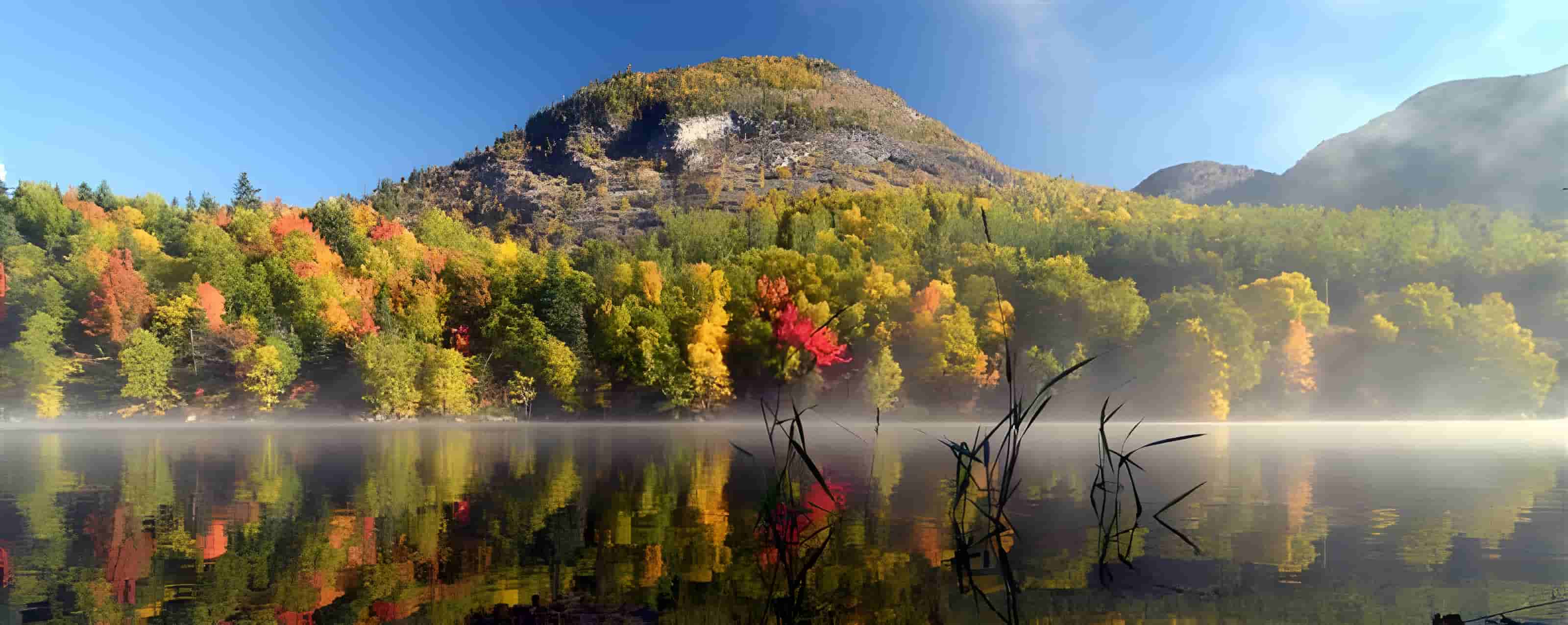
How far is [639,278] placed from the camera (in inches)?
3652

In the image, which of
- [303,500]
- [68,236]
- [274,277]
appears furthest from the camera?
[68,236]

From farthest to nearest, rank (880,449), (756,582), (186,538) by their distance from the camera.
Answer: (880,449) → (186,538) → (756,582)

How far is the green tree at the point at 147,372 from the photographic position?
75.9 m

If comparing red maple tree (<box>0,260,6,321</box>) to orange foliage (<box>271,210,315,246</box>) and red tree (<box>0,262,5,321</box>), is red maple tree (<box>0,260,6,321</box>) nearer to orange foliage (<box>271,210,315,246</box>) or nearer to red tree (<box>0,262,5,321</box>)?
red tree (<box>0,262,5,321</box>)

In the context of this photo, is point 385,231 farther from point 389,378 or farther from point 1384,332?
point 1384,332

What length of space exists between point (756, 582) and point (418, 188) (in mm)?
173018

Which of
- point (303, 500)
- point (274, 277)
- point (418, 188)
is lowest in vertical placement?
point (303, 500)

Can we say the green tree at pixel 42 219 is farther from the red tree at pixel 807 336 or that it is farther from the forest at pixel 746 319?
the red tree at pixel 807 336

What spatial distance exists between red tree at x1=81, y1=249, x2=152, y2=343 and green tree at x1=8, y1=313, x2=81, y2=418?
321 centimetres

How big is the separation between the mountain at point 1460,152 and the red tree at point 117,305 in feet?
Answer: 621

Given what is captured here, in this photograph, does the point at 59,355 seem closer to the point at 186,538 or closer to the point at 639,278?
the point at 639,278

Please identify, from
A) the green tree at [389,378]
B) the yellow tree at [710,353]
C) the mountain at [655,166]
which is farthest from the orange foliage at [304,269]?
the mountain at [655,166]

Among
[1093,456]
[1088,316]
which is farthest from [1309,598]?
[1088,316]

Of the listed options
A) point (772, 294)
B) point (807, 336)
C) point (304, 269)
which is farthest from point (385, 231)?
point (807, 336)
